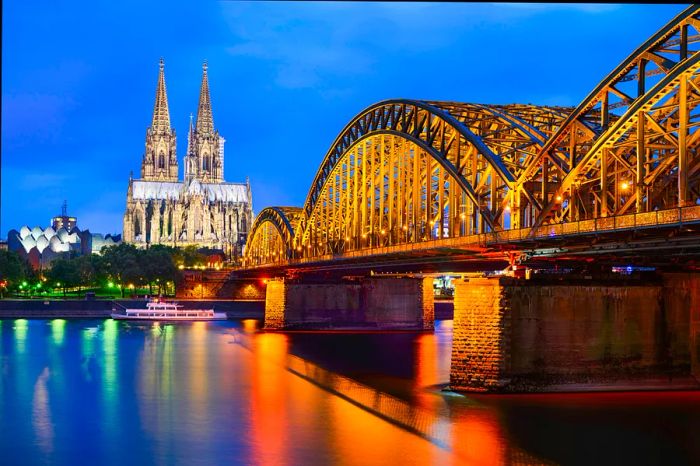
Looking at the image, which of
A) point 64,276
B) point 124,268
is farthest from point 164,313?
point 64,276

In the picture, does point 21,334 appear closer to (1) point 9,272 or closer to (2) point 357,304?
(2) point 357,304

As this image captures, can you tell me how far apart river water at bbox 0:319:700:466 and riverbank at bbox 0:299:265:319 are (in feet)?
192

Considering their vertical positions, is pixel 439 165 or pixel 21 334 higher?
pixel 439 165

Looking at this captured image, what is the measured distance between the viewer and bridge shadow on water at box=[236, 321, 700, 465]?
34750 millimetres

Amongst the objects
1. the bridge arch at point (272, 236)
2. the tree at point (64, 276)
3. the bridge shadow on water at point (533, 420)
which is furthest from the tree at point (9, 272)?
the bridge shadow on water at point (533, 420)

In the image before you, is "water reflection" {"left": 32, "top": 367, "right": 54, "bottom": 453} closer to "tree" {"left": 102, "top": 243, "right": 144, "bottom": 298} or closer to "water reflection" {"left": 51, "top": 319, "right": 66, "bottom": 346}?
"water reflection" {"left": 51, "top": 319, "right": 66, "bottom": 346}

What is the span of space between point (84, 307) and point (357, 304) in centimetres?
4877

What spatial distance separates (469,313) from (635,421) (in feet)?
33.0

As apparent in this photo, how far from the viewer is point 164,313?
132500 millimetres

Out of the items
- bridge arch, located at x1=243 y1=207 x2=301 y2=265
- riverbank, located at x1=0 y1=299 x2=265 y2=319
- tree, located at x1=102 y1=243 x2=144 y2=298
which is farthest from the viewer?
tree, located at x1=102 y1=243 x2=144 y2=298

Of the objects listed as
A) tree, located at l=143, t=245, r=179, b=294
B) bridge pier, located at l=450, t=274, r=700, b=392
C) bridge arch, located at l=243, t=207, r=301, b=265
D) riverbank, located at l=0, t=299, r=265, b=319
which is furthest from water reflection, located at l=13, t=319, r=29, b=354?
bridge pier, located at l=450, t=274, r=700, b=392

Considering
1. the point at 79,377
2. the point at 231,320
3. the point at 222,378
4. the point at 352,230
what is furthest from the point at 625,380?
the point at 231,320

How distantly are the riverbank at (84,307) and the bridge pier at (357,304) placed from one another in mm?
36076

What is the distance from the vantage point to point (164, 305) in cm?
13475
